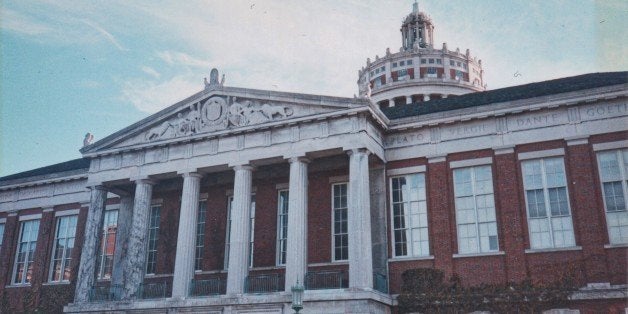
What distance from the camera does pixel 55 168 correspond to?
43.4 meters

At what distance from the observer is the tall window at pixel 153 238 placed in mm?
34531

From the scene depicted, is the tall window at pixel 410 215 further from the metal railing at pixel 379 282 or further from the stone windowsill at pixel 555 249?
the stone windowsill at pixel 555 249

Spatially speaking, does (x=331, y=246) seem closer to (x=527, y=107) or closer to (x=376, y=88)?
(x=527, y=107)

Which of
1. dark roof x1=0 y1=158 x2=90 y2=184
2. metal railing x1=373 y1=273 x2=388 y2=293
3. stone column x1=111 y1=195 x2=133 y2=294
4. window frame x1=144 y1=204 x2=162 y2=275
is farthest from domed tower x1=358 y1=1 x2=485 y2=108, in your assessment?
metal railing x1=373 y1=273 x2=388 y2=293

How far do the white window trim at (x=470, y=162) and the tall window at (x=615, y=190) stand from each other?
4.56 metres

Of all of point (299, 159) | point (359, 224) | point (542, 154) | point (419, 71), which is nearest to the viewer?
point (359, 224)

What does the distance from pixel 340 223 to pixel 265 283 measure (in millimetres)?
4625

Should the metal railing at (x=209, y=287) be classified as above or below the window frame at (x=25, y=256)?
below

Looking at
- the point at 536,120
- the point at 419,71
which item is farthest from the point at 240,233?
the point at 419,71

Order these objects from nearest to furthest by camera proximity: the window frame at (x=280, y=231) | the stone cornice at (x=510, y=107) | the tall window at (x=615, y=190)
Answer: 1. the tall window at (x=615, y=190)
2. the stone cornice at (x=510, y=107)
3. the window frame at (x=280, y=231)

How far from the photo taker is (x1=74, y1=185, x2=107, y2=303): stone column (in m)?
32.0

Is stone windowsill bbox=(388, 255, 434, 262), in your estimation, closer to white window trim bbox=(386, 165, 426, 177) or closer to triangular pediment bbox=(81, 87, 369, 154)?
white window trim bbox=(386, 165, 426, 177)

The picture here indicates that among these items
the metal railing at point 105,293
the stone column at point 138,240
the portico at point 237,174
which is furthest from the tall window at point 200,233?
the metal railing at point 105,293

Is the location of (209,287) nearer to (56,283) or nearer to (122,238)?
(122,238)
